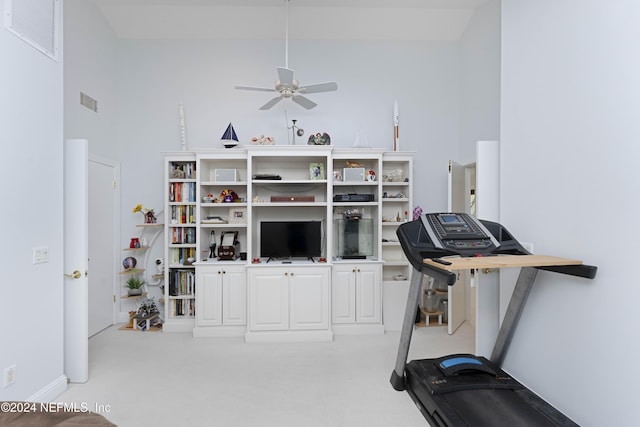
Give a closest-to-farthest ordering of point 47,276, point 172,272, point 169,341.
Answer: point 47,276 < point 169,341 < point 172,272

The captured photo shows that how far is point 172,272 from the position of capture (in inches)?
153

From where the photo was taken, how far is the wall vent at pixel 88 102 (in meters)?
3.56

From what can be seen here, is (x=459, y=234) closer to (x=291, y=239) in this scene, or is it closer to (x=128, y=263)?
(x=291, y=239)

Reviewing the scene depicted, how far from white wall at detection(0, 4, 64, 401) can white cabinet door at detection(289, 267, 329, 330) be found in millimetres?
2105

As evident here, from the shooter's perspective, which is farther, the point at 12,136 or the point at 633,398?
the point at 12,136

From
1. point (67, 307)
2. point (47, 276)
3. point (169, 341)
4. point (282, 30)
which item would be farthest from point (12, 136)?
point (282, 30)

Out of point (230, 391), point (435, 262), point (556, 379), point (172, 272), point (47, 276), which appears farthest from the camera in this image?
point (172, 272)

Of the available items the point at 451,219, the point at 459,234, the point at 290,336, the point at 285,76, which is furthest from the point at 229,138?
the point at 459,234

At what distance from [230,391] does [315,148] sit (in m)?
2.63

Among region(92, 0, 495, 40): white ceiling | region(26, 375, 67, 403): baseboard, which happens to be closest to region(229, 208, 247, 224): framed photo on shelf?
region(26, 375, 67, 403): baseboard

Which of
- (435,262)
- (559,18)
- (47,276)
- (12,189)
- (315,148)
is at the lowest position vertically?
(47,276)

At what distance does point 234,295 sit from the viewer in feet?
12.1

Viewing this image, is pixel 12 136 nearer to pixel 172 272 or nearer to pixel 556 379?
pixel 172 272

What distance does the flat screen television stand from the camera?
3.85 m
